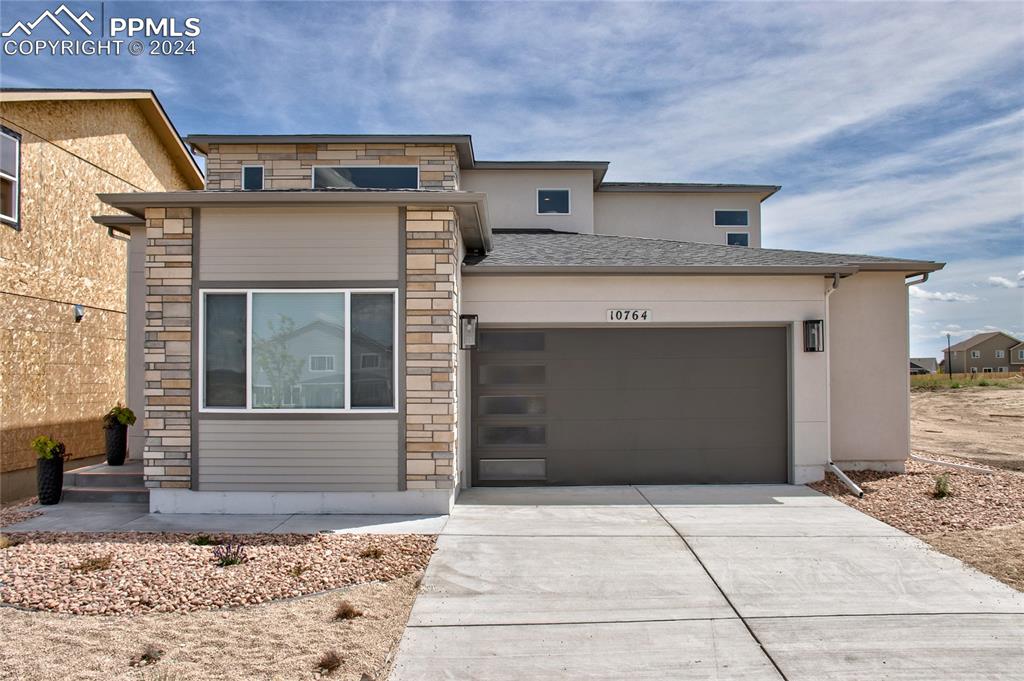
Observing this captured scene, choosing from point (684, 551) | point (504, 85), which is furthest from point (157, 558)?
point (504, 85)

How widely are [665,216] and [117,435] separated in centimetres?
1147

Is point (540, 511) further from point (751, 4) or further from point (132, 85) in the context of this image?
point (132, 85)

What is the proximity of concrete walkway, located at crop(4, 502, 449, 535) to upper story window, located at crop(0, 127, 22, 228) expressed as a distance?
4.52 m

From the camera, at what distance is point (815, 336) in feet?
28.5

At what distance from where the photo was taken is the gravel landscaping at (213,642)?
3604mm

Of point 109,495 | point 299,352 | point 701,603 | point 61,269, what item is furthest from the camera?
point 61,269

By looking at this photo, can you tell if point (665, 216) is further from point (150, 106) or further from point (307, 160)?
point (150, 106)

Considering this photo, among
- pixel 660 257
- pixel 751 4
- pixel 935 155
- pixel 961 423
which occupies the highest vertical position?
pixel 751 4

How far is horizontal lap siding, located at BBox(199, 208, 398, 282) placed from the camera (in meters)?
7.18

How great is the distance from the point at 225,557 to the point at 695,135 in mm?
11277

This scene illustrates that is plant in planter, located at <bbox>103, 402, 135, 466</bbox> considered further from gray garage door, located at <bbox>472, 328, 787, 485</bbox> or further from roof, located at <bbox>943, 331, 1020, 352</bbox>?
roof, located at <bbox>943, 331, 1020, 352</bbox>

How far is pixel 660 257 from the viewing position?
926 cm

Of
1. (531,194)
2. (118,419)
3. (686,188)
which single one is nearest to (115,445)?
(118,419)

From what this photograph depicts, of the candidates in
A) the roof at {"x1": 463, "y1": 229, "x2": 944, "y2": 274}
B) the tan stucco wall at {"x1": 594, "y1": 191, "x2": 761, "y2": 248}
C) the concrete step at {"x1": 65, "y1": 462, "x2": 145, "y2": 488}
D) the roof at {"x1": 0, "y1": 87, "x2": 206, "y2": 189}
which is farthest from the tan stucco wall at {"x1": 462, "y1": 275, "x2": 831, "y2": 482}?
the roof at {"x1": 0, "y1": 87, "x2": 206, "y2": 189}
